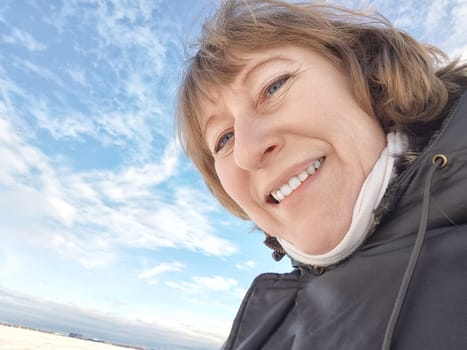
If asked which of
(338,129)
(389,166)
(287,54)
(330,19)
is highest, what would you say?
(330,19)

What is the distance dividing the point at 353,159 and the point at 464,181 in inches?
13.6

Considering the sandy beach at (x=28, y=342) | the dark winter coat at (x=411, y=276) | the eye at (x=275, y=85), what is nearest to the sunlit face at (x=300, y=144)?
the eye at (x=275, y=85)

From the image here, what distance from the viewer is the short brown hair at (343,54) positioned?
1.34m

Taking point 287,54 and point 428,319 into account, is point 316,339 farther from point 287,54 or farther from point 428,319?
point 287,54

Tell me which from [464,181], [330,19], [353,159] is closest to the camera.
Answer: [464,181]

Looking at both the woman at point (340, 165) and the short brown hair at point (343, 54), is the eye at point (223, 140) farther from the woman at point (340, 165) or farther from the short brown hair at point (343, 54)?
the short brown hair at point (343, 54)

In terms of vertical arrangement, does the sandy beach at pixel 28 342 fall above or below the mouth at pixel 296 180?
above

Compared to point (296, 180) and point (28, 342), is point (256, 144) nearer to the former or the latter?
point (296, 180)

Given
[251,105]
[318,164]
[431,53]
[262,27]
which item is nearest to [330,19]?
[262,27]

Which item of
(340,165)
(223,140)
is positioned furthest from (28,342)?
(340,165)

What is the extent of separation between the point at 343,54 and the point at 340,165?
541 mm

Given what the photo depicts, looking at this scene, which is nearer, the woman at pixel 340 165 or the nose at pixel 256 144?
the woman at pixel 340 165

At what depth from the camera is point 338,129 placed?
124 cm

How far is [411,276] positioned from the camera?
0.84 metres
